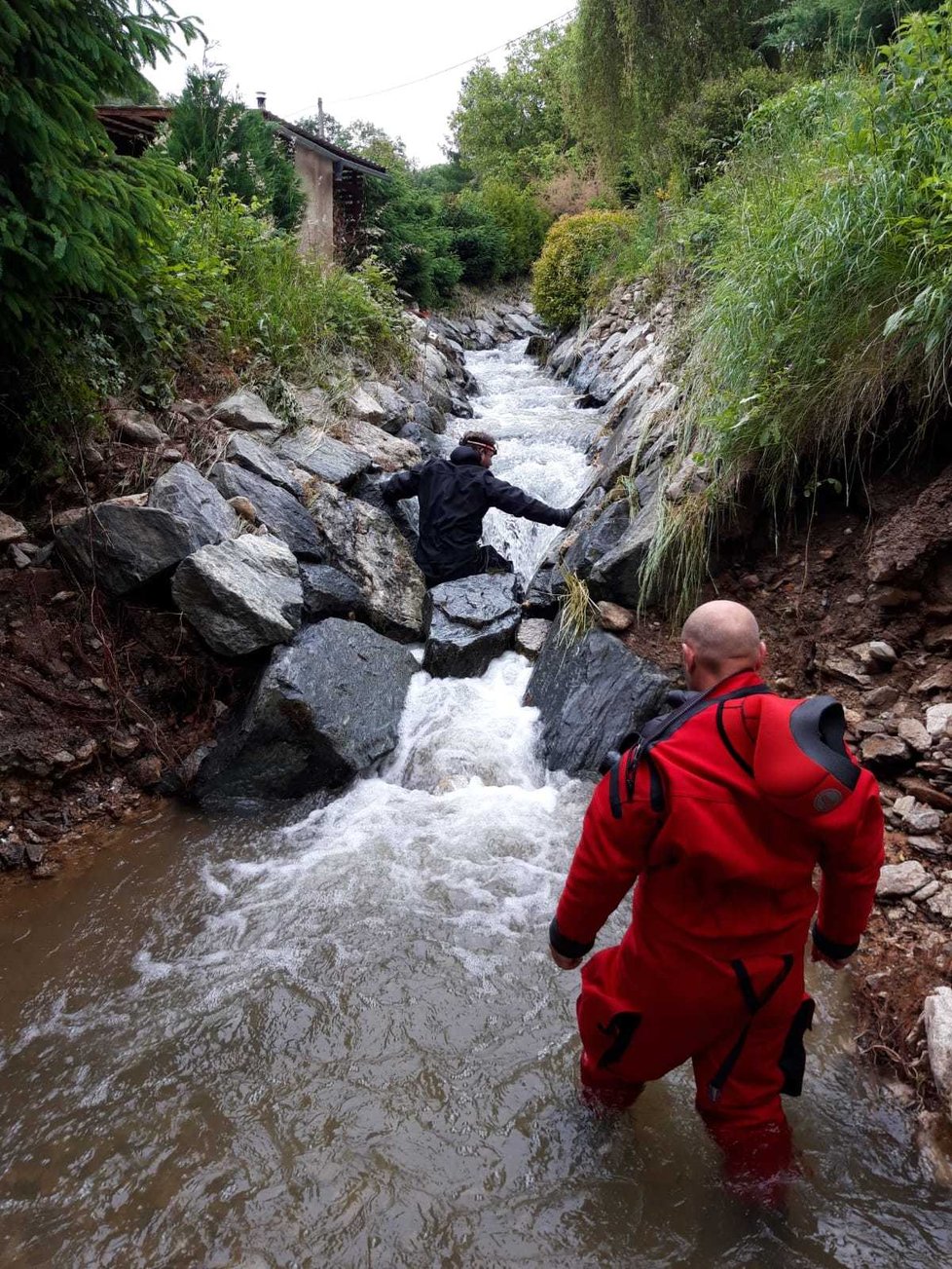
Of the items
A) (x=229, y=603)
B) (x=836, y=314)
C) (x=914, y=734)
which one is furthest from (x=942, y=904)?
(x=229, y=603)

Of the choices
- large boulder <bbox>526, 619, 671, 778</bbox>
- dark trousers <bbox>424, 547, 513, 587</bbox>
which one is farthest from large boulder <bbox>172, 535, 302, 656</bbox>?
large boulder <bbox>526, 619, 671, 778</bbox>

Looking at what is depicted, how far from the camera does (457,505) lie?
5.80 metres

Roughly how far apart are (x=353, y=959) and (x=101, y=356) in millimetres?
4406

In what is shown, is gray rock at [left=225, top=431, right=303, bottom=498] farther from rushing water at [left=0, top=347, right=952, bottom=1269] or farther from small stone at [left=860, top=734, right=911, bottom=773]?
small stone at [left=860, top=734, right=911, bottom=773]

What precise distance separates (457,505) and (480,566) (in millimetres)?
550

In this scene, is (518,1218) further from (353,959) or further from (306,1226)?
(353,959)

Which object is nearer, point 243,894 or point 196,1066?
point 196,1066

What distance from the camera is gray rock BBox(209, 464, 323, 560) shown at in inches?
206

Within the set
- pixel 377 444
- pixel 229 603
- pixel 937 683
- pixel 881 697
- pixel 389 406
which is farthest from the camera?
pixel 389 406

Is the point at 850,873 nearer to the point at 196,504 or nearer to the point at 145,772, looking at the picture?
the point at 145,772

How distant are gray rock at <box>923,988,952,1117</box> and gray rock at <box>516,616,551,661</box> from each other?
3283 millimetres

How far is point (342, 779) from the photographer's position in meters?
4.41

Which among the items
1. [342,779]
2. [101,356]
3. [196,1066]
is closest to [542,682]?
[342,779]

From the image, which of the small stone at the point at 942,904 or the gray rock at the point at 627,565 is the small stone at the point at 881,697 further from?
the gray rock at the point at 627,565
